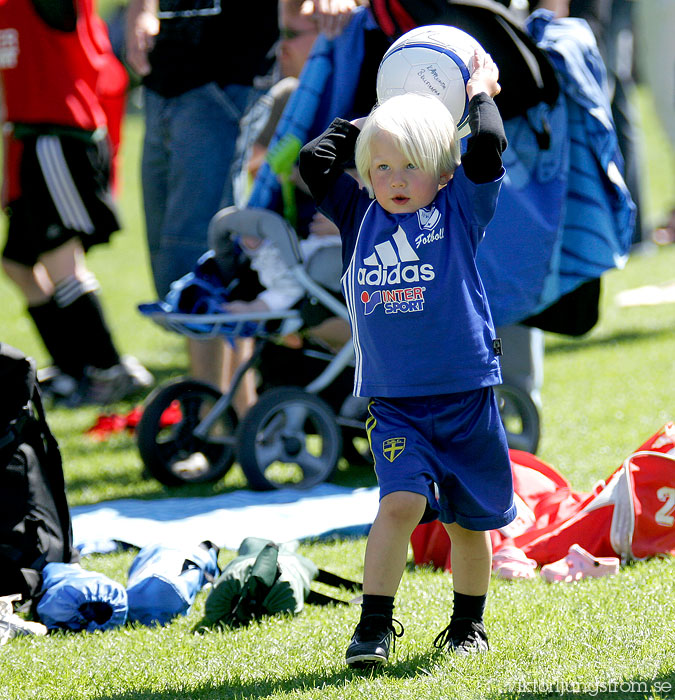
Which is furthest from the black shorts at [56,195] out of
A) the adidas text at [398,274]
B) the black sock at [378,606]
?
the black sock at [378,606]

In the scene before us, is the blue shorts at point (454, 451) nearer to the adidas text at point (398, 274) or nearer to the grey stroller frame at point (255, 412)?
the adidas text at point (398, 274)

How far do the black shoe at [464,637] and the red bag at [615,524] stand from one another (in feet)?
2.47

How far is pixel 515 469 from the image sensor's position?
405cm

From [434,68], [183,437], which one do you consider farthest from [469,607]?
[183,437]

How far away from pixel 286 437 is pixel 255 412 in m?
0.20

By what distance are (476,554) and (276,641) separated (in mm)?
572

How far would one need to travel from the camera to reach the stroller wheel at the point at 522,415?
15.9ft

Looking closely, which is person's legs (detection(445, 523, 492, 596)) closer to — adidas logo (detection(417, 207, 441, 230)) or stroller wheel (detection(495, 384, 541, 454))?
adidas logo (detection(417, 207, 441, 230))

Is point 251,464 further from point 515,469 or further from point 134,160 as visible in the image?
point 134,160

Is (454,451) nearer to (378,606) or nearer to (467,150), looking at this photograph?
(378,606)

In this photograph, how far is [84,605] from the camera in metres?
3.33

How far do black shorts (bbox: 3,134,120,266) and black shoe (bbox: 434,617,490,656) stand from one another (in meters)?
4.36

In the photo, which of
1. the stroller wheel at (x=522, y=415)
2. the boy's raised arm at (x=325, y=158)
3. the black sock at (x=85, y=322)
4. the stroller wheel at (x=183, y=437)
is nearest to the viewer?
the boy's raised arm at (x=325, y=158)

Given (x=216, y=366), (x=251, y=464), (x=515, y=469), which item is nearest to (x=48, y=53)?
(x=216, y=366)
